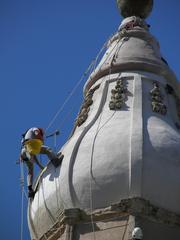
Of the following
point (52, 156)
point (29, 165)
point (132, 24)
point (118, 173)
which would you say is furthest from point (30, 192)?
point (132, 24)

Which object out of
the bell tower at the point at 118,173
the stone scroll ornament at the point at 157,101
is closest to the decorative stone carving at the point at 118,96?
the bell tower at the point at 118,173

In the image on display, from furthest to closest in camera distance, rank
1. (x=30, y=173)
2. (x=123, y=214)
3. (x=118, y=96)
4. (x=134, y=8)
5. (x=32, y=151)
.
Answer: (x=134, y=8)
(x=118, y=96)
(x=30, y=173)
(x=32, y=151)
(x=123, y=214)

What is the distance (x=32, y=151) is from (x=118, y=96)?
106 inches

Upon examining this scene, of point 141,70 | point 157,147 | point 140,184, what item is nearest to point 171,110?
point 141,70

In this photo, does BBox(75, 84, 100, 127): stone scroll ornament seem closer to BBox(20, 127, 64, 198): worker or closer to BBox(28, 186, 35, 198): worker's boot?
BBox(20, 127, 64, 198): worker

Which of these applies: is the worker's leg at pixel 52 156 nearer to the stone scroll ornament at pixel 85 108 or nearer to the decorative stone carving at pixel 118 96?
the stone scroll ornament at pixel 85 108

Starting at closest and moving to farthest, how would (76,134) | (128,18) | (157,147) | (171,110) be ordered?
(157,147)
(76,134)
(171,110)
(128,18)

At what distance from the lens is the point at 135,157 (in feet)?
44.4

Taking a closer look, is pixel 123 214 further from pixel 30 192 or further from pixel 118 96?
pixel 118 96

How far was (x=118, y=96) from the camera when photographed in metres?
15.9

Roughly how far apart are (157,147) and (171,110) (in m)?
2.70

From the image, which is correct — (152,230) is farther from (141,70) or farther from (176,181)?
(141,70)

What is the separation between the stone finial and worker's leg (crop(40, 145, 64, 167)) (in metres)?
7.51

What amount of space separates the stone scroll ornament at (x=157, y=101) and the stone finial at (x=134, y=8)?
499 centimetres
